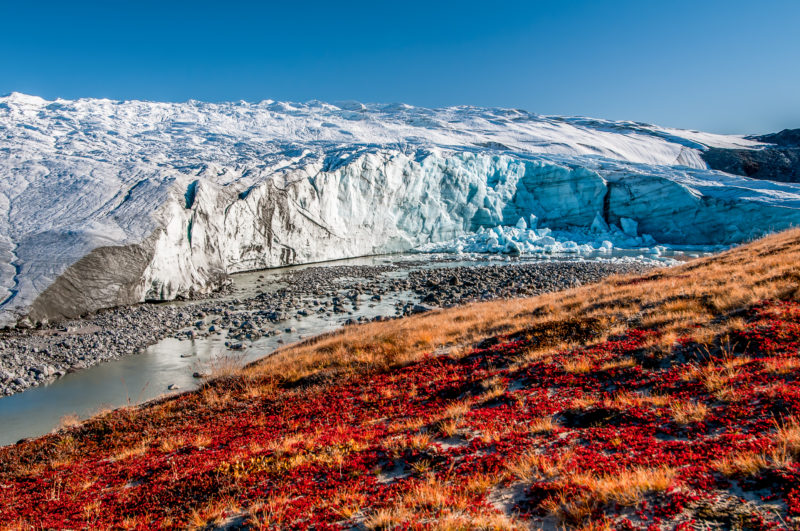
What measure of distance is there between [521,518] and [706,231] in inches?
1977

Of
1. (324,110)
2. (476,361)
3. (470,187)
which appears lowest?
(476,361)

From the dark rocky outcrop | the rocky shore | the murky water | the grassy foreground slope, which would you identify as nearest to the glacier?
the rocky shore

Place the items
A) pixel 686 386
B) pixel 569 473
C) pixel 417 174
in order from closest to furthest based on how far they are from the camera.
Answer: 1. pixel 569 473
2. pixel 686 386
3. pixel 417 174

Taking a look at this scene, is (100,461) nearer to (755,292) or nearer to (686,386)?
(686,386)

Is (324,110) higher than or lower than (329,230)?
higher

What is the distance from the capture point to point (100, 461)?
673 cm

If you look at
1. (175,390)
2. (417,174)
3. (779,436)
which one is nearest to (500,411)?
(779,436)

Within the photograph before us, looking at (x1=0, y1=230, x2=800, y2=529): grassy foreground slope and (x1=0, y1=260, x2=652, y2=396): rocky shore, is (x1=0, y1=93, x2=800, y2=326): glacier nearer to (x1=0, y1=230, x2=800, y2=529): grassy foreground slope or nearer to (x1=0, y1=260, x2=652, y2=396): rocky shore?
(x1=0, y1=260, x2=652, y2=396): rocky shore

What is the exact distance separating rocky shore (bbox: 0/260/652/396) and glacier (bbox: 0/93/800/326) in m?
2.76

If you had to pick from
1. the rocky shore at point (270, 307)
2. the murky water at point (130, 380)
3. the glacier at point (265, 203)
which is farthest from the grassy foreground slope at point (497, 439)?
the glacier at point (265, 203)

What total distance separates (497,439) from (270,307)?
19985 mm

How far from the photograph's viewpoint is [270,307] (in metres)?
22.9

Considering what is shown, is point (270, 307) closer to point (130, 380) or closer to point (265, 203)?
point (130, 380)

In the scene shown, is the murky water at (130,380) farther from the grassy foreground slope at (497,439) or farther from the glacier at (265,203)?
the glacier at (265,203)
